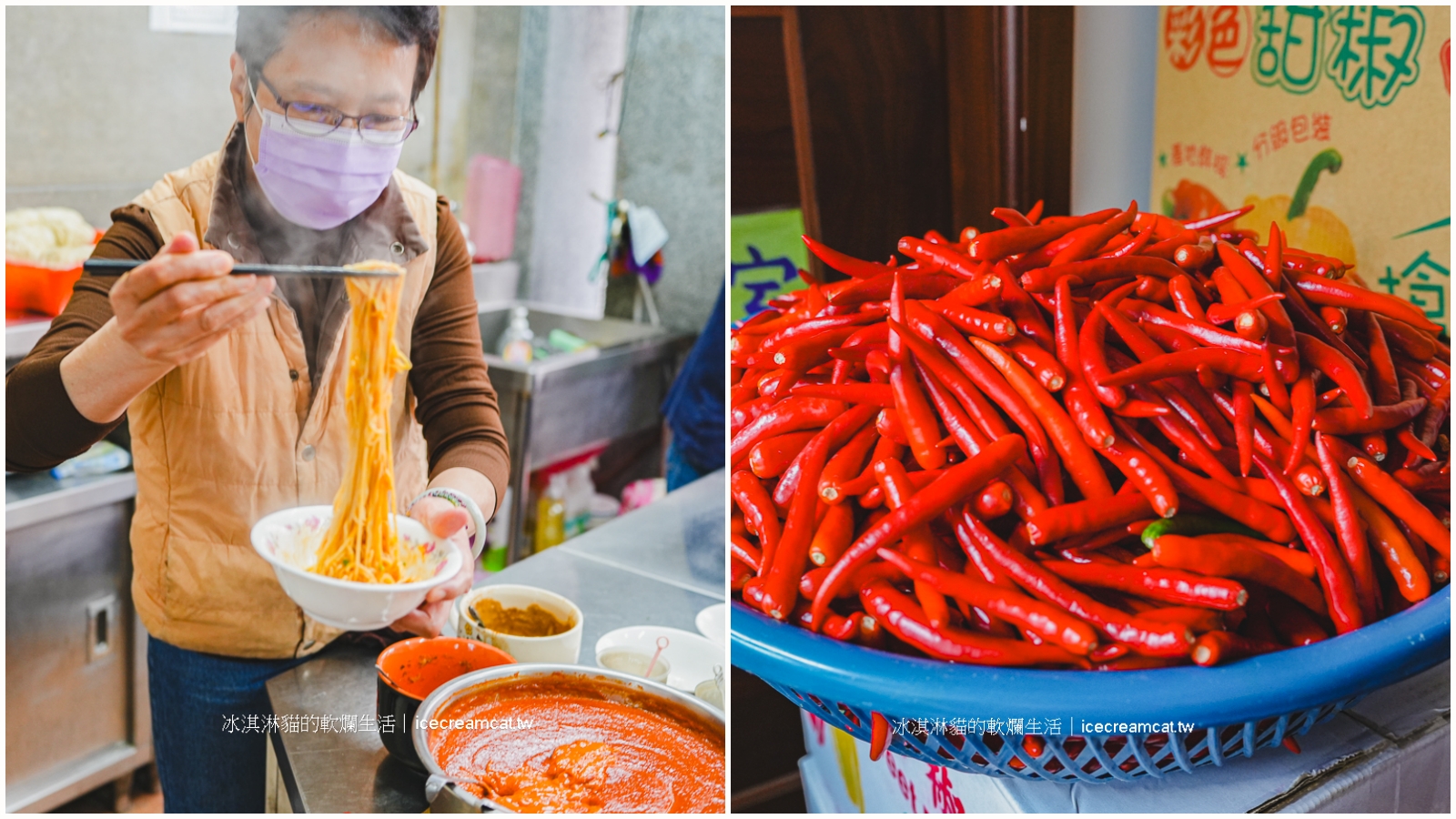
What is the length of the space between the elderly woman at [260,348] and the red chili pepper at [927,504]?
1.39 feet

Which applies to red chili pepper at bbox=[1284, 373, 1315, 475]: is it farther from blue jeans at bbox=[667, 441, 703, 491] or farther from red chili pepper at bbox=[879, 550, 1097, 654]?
blue jeans at bbox=[667, 441, 703, 491]

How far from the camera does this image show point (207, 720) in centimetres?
115

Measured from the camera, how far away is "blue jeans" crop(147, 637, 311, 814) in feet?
3.66

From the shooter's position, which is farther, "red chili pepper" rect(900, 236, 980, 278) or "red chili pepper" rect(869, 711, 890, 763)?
"red chili pepper" rect(900, 236, 980, 278)

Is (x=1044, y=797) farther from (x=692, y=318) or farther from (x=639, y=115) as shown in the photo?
(x=639, y=115)

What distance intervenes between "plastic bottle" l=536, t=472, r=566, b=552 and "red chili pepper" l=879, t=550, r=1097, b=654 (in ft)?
2.71

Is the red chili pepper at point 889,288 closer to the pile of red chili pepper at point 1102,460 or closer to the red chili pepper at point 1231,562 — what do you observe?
the pile of red chili pepper at point 1102,460

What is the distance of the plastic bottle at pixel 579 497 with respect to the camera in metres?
1.61

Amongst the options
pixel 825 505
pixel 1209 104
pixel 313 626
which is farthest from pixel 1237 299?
pixel 1209 104

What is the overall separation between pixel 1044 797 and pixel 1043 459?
325mm

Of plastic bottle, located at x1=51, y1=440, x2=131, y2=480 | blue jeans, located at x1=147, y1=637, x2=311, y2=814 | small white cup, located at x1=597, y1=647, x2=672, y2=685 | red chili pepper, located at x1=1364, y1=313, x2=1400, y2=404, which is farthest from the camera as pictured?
plastic bottle, located at x1=51, y1=440, x2=131, y2=480

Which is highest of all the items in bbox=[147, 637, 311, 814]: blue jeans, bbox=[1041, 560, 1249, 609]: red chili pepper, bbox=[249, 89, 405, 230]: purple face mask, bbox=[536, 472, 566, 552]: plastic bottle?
bbox=[249, 89, 405, 230]: purple face mask

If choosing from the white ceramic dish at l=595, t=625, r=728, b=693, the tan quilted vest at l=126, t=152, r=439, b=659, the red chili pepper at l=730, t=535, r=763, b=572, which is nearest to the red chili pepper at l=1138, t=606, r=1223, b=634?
the red chili pepper at l=730, t=535, r=763, b=572

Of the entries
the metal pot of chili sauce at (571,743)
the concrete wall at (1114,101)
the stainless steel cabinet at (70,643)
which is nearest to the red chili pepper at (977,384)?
the metal pot of chili sauce at (571,743)
